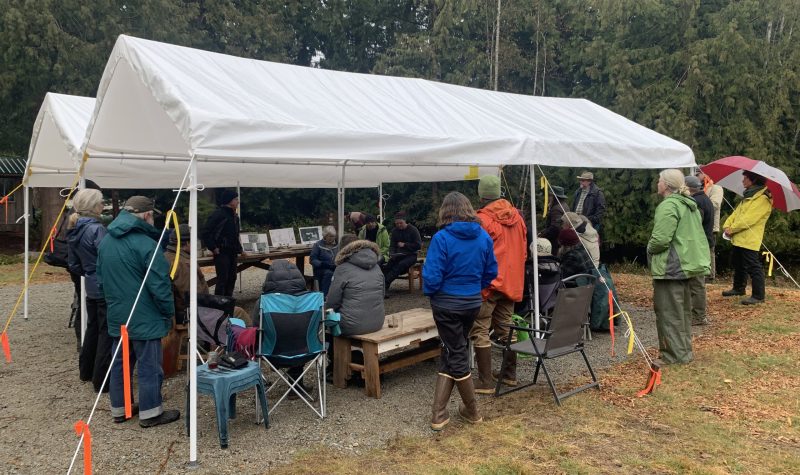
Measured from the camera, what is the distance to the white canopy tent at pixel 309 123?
3744 mm

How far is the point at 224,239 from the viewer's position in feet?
25.1

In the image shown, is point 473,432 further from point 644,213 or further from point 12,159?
point 12,159

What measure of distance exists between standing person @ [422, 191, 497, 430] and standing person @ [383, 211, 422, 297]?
192 inches

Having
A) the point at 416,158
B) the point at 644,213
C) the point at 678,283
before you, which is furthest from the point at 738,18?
the point at 416,158

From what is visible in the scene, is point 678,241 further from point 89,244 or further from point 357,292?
point 89,244

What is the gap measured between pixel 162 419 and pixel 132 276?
3.44 feet

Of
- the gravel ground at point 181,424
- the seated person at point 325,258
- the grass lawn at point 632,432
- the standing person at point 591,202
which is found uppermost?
the standing person at point 591,202

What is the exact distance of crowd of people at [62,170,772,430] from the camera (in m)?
3.95

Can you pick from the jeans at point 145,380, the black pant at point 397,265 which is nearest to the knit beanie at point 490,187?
the jeans at point 145,380

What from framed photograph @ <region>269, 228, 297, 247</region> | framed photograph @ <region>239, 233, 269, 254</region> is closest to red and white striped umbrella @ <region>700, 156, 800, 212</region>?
framed photograph @ <region>269, 228, 297, 247</region>

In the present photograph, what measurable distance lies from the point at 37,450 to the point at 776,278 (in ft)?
45.5

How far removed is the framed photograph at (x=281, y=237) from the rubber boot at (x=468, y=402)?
233 inches

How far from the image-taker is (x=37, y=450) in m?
3.88

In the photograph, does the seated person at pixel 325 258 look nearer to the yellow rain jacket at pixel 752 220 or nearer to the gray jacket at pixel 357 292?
the gray jacket at pixel 357 292
